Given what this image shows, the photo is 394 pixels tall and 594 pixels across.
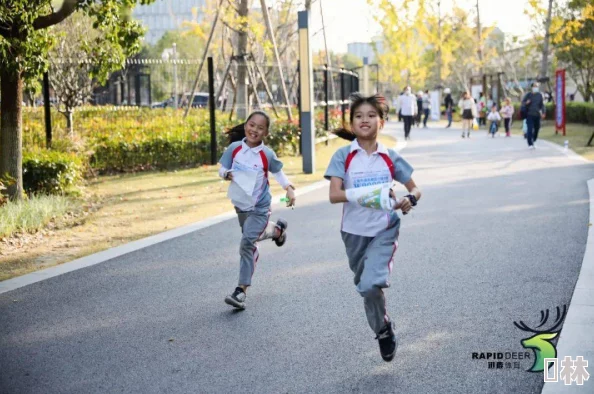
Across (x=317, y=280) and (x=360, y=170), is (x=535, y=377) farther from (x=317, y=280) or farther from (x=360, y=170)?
(x=317, y=280)

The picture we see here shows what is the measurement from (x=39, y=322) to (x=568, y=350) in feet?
12.3

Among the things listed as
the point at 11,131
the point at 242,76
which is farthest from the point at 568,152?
the point at 11,131

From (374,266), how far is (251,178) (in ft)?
6.24

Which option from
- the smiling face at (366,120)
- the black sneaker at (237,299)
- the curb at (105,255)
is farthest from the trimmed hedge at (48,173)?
the smiling face at (366,120)

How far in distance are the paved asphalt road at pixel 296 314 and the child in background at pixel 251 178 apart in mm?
436

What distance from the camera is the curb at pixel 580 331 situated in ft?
13.9

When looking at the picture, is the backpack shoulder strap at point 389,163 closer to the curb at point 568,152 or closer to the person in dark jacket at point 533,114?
the curb at point 568,152

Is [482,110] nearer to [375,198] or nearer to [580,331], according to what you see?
[580,331]

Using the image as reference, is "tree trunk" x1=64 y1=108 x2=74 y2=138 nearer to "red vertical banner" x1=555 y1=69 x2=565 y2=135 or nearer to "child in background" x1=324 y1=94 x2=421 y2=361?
"child in background" x1=324 y1=94 x2=421 y2=361

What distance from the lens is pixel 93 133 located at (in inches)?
671

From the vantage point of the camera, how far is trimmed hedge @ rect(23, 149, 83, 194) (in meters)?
12.3

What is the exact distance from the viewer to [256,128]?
6324 mm

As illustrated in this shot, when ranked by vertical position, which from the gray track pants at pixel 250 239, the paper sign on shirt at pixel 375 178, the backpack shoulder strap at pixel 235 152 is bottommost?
the gray track pants at pixel 250 239

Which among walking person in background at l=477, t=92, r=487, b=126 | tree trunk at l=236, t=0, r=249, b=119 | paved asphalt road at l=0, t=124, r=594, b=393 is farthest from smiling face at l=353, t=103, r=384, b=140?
walking person in background at l=477, t=92, r=487, b=126
